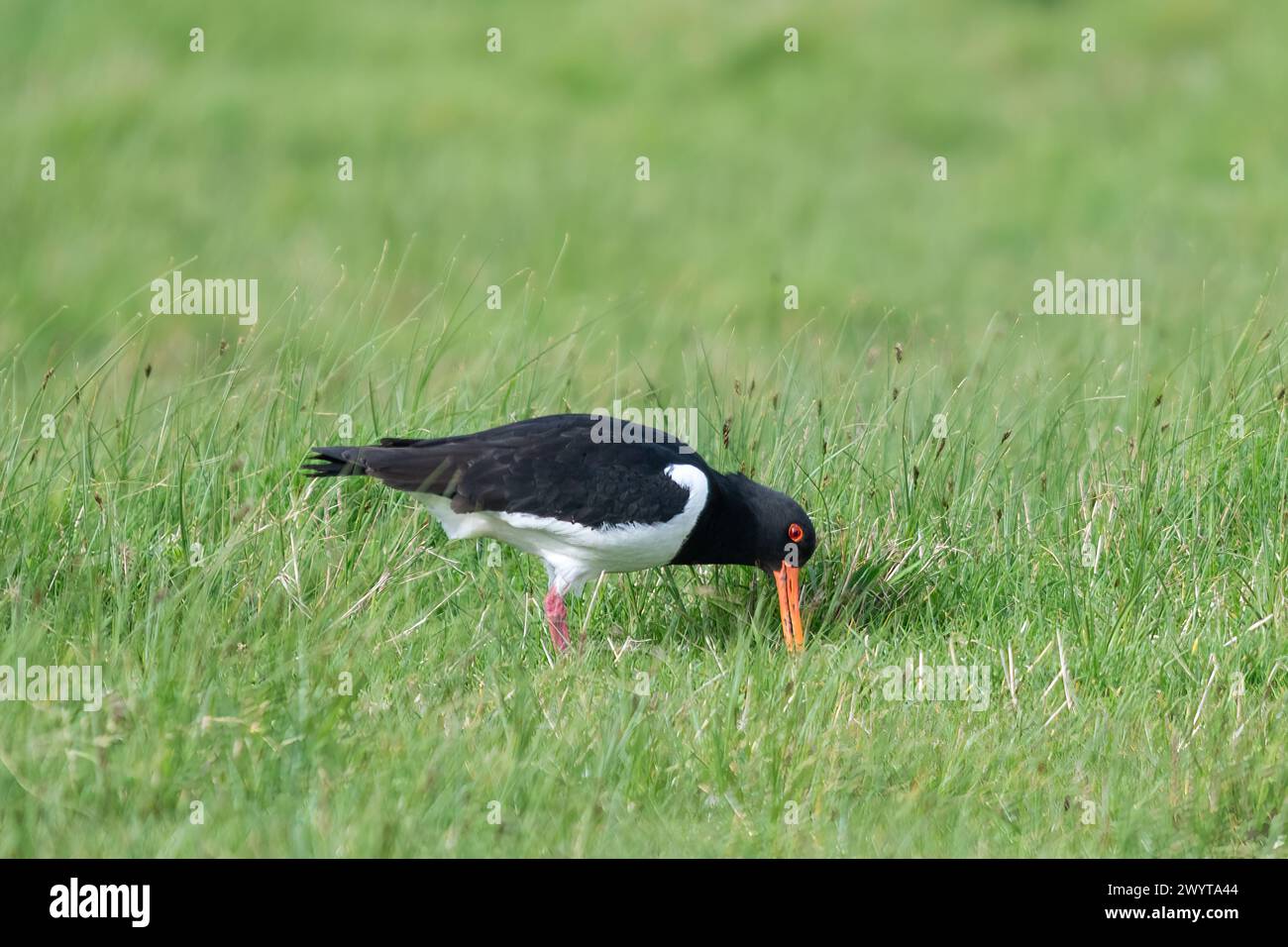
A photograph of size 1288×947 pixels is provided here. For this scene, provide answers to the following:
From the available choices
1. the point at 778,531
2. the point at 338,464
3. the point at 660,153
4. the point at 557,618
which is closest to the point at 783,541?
the point at 778,531

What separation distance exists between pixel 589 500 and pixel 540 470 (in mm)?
221

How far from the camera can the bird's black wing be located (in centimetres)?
Answer: 616

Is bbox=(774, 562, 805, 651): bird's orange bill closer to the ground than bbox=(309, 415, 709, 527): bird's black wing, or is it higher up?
closer to the ground

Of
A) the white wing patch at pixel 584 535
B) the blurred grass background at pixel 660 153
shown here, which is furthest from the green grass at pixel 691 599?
the blurred grass background at pixel 660 153

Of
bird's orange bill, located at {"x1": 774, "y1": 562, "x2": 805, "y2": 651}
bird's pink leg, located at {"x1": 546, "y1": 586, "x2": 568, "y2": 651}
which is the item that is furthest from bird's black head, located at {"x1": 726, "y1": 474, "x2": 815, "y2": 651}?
bird's pink leg, located at {"x1": 546, "y1": 586, "x2": 568, "y2": 651}

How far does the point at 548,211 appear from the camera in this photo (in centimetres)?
1448

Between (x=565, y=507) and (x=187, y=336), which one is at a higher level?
(x=565, y=507)

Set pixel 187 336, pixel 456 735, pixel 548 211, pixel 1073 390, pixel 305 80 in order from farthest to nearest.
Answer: pixel 305 80 → pixel 548 211 → pixel 187 336 → pixel 1073 390 → pixel 456 735

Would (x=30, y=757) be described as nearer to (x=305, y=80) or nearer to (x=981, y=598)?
(x=981, y=598)

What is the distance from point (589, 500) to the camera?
20.3ft

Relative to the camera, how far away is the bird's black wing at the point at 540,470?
6160 mm

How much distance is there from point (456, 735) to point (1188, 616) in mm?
2728

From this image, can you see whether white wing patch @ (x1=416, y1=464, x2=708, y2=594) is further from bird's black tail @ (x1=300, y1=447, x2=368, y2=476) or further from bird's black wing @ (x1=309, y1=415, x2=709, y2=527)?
bird's black tail @ (x1=300, y1=447, x2=368, y2=476)
